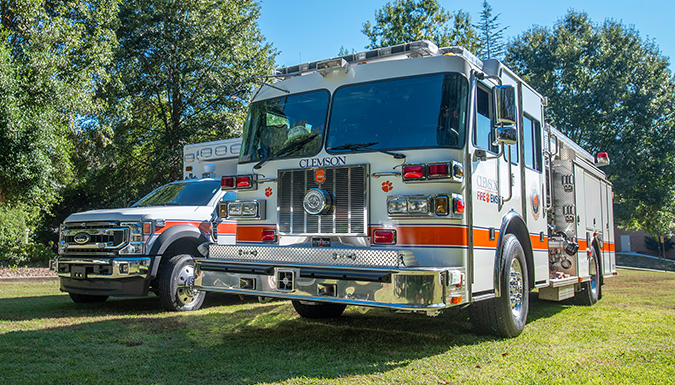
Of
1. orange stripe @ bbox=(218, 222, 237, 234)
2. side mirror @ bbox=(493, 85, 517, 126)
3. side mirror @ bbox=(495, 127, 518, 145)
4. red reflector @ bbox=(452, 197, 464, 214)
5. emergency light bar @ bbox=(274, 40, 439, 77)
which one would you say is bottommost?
orange stripe @ bbox=(218, 222, 237, 234)

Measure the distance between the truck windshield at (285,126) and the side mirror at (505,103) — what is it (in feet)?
5.85

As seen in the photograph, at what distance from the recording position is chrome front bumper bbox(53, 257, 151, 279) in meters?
7.35

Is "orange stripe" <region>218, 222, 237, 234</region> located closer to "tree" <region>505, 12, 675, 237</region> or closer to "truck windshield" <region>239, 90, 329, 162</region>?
"truck windshield" <region>239, 90, 329, 162</region>

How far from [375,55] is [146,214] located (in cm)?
407

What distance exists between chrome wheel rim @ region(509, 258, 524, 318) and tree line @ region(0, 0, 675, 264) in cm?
365

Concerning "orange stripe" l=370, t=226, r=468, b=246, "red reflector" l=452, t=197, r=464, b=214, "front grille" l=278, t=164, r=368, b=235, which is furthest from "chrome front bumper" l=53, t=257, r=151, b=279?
"red reflector" l=452, t=197, r=464, b=214

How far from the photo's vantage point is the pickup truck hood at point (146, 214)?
7602 mm

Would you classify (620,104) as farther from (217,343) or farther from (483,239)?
(217,343)

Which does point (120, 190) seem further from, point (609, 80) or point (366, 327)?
point (609, 80)

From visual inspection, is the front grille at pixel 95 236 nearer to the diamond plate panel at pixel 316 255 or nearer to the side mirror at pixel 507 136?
the diamond plate panel at pixel 316 255

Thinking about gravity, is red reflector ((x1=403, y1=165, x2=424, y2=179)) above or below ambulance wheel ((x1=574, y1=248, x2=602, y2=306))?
above

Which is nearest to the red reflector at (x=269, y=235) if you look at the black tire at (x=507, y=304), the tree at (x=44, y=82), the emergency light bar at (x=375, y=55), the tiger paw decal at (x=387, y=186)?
the tiger paw decal at (x=387, y=186)

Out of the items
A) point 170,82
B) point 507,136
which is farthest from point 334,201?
point 170,82

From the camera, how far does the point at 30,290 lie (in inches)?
444
